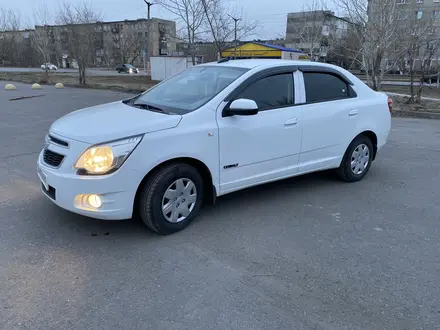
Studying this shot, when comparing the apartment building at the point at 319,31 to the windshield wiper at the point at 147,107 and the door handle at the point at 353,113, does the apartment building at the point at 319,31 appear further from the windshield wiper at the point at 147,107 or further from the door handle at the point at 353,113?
the windshield wiper at the point at 147,107

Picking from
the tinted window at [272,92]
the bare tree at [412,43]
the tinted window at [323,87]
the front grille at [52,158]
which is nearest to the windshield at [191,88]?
the tinted window at [272,92]

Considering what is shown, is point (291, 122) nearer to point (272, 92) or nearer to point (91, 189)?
point (272, 92)

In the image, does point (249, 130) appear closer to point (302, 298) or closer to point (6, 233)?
point (302, 298)

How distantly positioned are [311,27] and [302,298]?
3017 cm

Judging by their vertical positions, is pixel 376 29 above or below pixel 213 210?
above

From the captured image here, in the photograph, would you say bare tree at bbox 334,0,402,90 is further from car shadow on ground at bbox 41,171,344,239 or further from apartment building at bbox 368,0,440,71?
car shadow on ground at bbox 41,171,344,239

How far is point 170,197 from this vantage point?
3525 mm

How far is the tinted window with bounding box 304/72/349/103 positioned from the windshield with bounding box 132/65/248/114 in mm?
936

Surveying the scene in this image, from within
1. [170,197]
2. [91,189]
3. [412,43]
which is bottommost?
[170,197]

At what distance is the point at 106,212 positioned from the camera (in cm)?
328

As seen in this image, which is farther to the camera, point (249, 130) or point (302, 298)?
point (249, 130)

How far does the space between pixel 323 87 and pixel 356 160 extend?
1.20 meters

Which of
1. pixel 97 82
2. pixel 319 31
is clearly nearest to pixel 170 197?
pixel 97 82

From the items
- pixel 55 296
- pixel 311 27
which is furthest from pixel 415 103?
pixel 311 27
